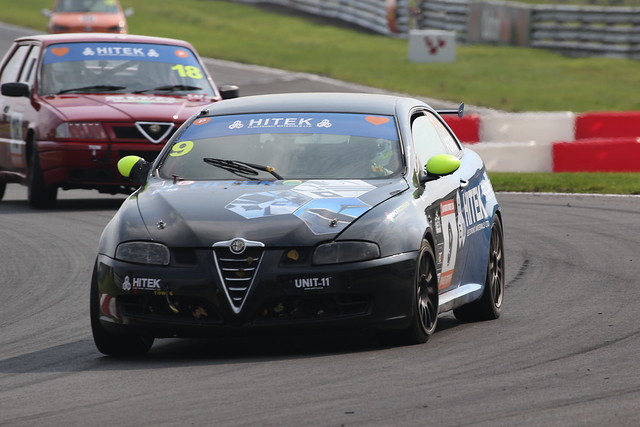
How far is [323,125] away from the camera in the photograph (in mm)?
8406

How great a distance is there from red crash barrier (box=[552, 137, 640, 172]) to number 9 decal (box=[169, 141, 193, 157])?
10928 millimetres

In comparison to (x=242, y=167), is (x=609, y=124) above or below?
below

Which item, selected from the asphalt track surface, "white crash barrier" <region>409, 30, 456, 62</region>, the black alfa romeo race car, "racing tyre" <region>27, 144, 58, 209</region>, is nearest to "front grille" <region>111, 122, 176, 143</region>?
"racing tyre" <region>27, 144, 58, 209</region>

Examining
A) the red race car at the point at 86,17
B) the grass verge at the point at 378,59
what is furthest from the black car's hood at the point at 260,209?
the red race car at the point at 86,17

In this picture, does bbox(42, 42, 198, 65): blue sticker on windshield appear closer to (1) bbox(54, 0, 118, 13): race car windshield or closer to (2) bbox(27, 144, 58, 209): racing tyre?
(2) bbox(27, 144, 58, 209): racing tyre

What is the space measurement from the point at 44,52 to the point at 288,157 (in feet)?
27.2

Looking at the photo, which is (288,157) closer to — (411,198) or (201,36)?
(411,198)

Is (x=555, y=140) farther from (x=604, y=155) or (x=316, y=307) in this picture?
(x=316, y=307)

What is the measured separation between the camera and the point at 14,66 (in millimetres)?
16656

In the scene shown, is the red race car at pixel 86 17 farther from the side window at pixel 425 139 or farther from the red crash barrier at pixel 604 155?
the side window at pixel 425 139

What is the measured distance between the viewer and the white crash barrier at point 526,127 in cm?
1989

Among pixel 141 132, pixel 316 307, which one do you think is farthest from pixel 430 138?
pixel 141 132

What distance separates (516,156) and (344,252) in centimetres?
1227

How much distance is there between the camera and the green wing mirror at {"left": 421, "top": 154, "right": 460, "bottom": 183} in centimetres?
802
